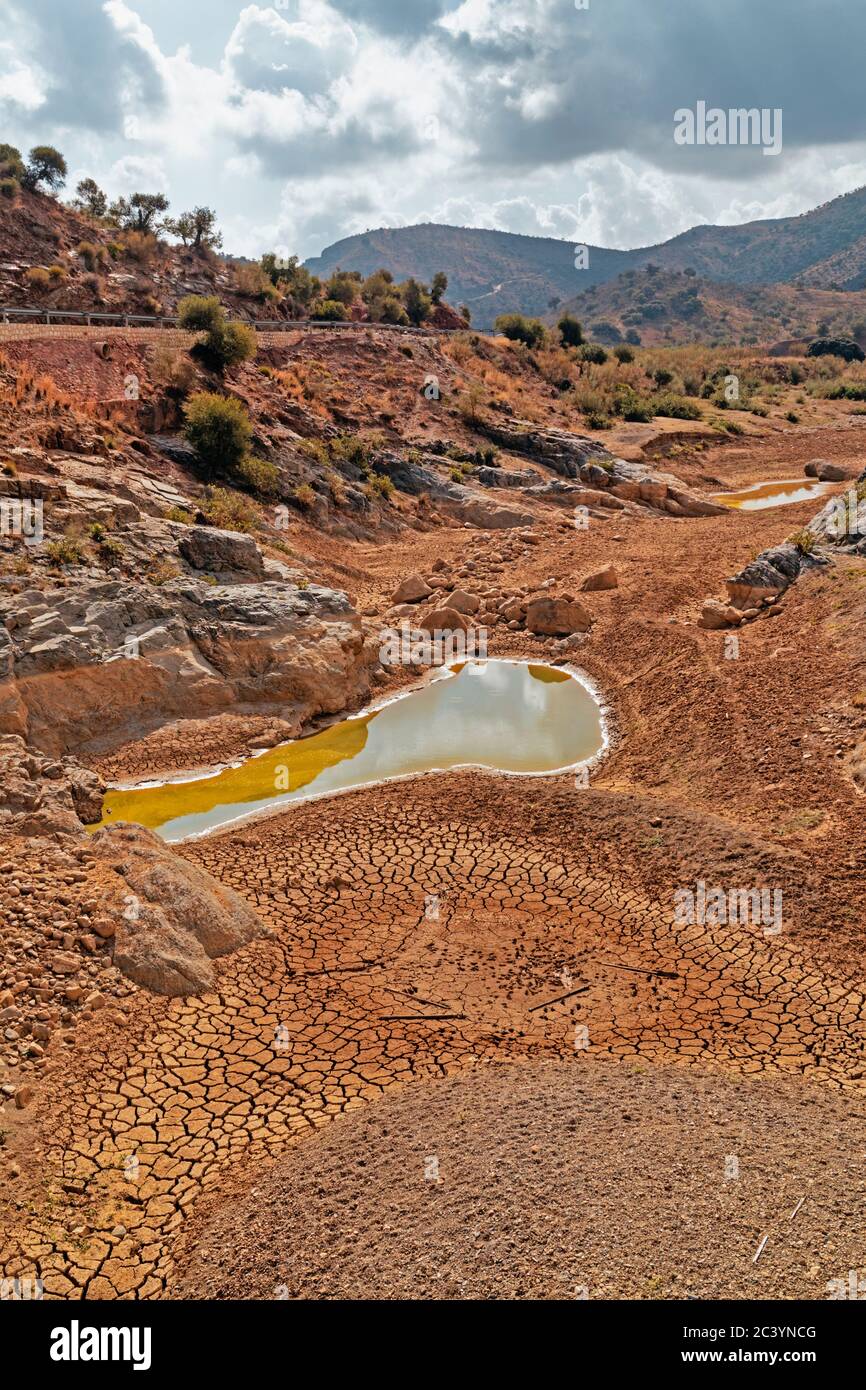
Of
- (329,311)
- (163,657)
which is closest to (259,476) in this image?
(163,657)

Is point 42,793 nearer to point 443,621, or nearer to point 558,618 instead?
point 443,621

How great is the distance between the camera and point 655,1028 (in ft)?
24.2

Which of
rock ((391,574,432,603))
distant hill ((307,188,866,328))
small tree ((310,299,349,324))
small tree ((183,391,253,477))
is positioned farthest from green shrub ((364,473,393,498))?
distant hill ((307,188,866,328))

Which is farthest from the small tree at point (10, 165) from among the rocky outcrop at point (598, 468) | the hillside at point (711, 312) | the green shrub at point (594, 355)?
the hillside at point (711, 312)

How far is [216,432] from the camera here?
22.1 metres

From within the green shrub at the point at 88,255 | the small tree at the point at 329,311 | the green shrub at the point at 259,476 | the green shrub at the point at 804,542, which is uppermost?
the small tree at the point at 329,311

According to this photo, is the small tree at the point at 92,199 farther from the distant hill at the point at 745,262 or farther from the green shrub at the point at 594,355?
the distant hill at the point at 745,262

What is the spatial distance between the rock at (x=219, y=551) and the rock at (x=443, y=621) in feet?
12.2

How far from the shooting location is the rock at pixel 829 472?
35125 mm

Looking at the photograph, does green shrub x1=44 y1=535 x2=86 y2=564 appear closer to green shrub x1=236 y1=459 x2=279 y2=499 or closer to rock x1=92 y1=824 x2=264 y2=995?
rock x1=92 y1=824 x2=264 y2=995

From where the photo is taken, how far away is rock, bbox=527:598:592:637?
18.4 metres

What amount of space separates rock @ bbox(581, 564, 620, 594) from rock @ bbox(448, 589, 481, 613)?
8.28 ft
